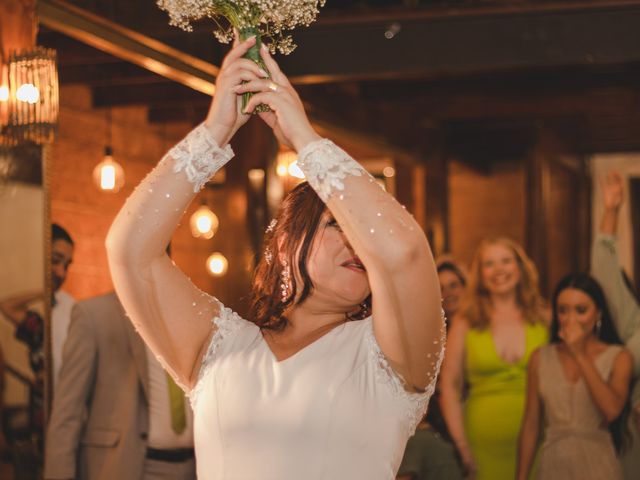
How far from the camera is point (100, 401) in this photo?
4.44 meters

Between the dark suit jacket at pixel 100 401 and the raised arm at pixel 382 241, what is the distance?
2.65 m

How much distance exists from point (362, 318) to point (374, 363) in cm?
27

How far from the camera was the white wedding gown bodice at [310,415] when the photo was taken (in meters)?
1.88

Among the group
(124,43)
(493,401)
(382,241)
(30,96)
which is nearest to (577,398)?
(493,401)

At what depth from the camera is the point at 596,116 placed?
10.6 meters

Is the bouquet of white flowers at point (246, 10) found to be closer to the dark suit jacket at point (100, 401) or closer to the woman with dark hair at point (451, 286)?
the dark suit jacket at point (100, 401)

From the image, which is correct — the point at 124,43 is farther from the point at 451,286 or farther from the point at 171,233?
the point at 171,233

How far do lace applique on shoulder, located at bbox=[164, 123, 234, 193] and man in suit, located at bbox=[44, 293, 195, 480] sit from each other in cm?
256

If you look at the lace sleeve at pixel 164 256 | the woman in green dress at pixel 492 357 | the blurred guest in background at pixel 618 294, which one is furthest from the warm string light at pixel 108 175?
the lace sleeve at pixel 164 256

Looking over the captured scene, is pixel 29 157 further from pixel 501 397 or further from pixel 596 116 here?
pixel 596 116

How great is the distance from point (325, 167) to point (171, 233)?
325 mm

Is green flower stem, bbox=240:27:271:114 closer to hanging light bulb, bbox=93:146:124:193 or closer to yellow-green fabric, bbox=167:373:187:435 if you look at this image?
yellow-green fabric, bbox=167:373:187:435

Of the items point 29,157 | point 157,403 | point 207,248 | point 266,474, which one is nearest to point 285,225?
point 266,474

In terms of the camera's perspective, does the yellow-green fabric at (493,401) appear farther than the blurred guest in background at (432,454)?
Yes
